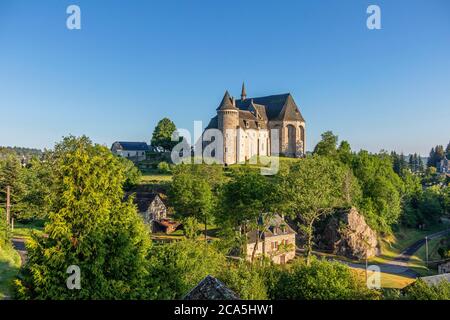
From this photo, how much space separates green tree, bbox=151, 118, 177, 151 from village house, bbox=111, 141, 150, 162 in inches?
388

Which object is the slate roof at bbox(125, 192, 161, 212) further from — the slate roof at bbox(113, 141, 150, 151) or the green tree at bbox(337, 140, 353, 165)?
the slate roof at bbox(113, 141, 150, 151)

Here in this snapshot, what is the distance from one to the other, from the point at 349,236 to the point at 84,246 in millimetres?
41628

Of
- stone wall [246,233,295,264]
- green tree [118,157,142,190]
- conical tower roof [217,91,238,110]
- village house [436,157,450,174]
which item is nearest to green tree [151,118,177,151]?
conical tower roof [217,91,238,110]

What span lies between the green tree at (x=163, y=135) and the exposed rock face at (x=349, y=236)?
5123 centimetres

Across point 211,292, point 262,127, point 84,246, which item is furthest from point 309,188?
point 262,127

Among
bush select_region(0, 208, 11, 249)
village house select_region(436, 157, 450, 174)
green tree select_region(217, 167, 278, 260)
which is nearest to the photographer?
bush select_region(0, 208, 11, 249)

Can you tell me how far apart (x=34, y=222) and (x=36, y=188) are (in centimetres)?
1029

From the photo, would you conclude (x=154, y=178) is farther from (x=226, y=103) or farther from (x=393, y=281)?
(x=393, y=281)

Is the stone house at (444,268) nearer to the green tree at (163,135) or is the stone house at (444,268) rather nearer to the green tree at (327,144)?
the green tree at (327,144)

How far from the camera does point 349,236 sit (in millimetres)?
46562

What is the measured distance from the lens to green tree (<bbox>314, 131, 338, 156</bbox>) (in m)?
72.6
